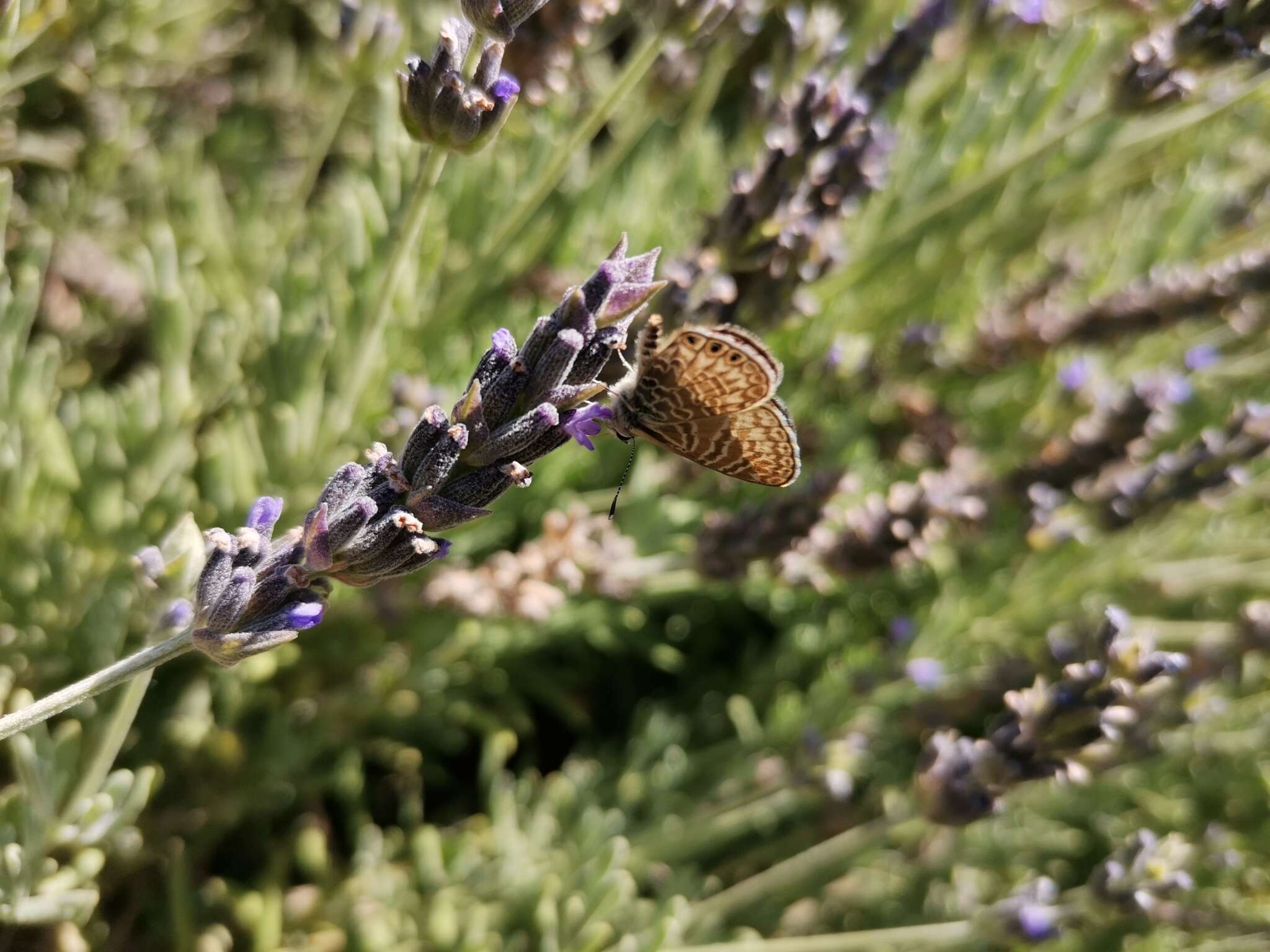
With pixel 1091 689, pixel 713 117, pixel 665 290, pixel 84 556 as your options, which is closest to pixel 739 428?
pixel 665 290

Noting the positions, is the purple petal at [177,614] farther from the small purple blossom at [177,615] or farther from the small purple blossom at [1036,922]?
the small purple blossom at [1036,922]

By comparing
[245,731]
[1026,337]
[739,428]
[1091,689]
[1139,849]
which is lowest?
[245,731]

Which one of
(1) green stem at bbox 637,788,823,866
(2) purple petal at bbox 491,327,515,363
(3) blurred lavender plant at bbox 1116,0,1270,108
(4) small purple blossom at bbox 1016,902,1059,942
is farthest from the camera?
(1) green stem at bbox 637,788,823,866

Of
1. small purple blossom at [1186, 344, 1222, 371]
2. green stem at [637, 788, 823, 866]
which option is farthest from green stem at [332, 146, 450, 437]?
small purple blossom at [1186, 344, 1222, 371]

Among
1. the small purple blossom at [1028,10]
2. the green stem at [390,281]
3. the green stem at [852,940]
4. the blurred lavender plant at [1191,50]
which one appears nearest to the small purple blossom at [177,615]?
the green stem at [390,281]

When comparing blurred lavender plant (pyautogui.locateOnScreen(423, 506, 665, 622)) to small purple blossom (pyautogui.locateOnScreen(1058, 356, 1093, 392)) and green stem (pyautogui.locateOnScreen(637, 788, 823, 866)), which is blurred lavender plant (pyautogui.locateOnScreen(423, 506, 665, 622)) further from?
small purple blossom (pyautogui.locateOnScreen(1058, 356, 1093, 392))

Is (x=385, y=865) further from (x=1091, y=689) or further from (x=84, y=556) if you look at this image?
(x=1091, y=689)
